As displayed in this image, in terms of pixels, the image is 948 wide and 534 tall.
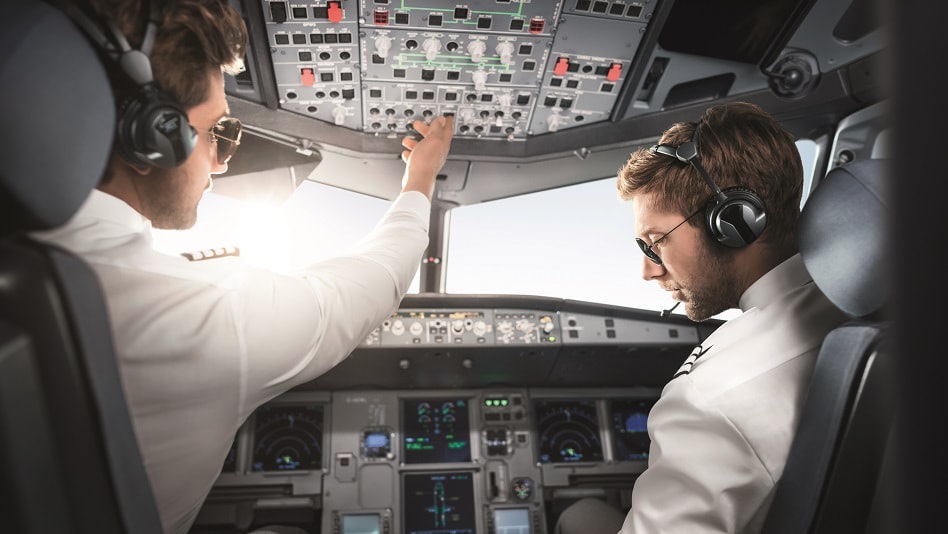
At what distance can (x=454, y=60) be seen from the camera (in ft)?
6.65

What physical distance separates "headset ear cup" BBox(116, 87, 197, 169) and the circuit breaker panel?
1.05 meters

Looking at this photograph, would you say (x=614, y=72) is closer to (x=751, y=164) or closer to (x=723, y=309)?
(x=751, y=164)

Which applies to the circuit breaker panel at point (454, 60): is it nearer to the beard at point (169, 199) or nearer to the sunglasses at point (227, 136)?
the sunglasses at point (227, 136)

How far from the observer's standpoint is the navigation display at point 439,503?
9.04ft

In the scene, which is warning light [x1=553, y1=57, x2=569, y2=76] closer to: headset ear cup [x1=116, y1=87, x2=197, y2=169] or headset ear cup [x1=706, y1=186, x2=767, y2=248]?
headset ear cup [x1=706, y1=186, x2=767, y2=248]

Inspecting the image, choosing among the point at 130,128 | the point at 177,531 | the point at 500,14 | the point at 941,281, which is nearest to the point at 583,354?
the point at 500,14

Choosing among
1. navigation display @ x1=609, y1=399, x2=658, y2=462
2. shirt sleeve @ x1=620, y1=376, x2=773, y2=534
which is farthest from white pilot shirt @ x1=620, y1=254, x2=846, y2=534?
navigation display @ x1=609, y1=399, x2=658, y2=462

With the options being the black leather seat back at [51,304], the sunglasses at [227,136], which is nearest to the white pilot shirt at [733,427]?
the black leather seat back at [51,304]

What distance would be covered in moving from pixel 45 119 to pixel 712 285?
1.39 metres

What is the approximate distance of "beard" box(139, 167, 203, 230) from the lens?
99 cm

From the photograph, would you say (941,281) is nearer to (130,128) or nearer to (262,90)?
(130,128)

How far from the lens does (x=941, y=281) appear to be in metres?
0.28

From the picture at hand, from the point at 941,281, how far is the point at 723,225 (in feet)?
3.72

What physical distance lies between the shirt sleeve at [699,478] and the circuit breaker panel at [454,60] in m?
1.28
